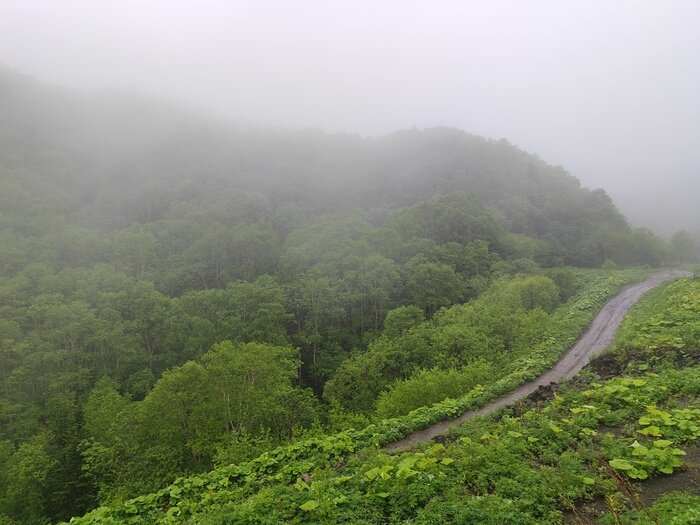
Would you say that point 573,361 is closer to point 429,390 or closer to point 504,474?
point 429,390

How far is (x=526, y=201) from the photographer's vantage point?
102062 mm

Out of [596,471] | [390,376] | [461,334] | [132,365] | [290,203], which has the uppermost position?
[290,203]

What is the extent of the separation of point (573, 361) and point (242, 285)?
44.1 metres

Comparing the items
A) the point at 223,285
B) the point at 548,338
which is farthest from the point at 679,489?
the point at 223,285

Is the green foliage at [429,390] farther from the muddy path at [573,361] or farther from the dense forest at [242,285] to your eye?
the muddy path at [573,361]

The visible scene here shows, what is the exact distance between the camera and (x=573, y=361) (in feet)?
77.5

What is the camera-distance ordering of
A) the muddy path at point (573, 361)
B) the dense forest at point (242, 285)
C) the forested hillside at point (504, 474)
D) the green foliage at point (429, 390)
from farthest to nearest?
the dense forest at point (242, 285) < the green foliage at point (429, 390) < the muddy path at point (573, 361) < the forested hillside at point (504, 474)

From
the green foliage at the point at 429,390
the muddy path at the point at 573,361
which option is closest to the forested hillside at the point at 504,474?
the muddy path at the point at 573,361

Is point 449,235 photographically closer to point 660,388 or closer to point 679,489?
point 660,388

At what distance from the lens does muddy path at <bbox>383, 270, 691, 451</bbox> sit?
15.6 metres

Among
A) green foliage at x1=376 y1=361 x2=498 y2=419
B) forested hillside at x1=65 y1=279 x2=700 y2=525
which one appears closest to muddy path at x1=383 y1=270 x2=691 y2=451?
forested hillside at x1=65 y1=279 x2=700 y2=525

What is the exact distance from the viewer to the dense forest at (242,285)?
A: 86.0ft

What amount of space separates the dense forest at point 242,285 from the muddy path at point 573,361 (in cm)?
272

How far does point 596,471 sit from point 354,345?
44870 millimetres
